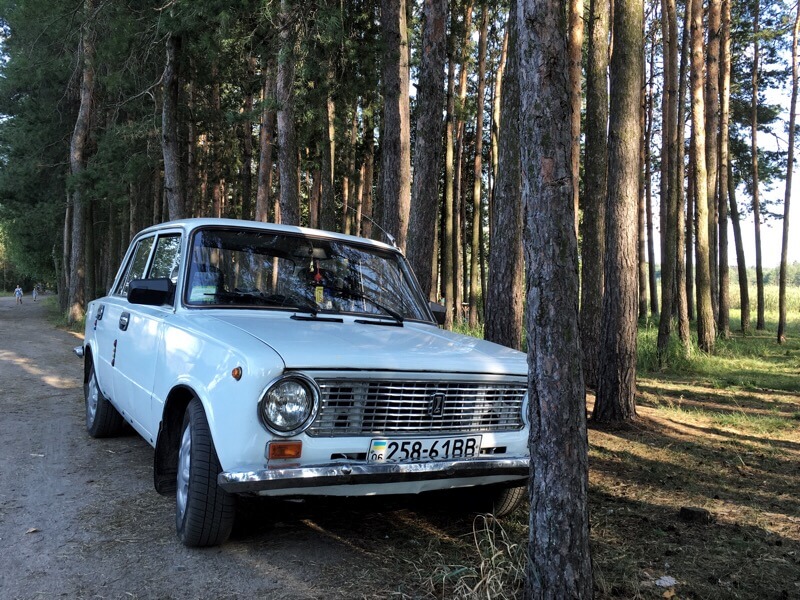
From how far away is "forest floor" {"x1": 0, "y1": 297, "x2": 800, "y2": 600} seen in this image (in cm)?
328

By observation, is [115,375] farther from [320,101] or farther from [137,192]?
[137,192]

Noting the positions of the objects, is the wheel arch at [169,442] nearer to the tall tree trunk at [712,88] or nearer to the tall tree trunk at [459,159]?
the tall tree trunk at [712,88]

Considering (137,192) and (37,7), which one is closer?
(37,7)

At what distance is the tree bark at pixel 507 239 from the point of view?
292 inches

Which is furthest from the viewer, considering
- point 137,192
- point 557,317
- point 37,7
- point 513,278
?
point 137,192

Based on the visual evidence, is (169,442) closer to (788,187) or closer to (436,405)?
(436,405)

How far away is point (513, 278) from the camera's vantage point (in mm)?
7633

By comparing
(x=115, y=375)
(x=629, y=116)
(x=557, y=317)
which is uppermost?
(x=629, y=116)

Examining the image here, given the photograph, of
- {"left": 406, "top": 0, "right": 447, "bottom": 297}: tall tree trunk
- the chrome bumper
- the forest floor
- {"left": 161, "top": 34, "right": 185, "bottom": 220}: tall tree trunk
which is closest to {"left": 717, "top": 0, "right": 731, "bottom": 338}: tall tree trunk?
{"left": 406, "top": 0, "right": 447, "bottom": 297}: tall tree trunk

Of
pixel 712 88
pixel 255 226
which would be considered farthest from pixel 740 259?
pixel 255 226

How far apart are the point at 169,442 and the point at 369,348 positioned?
154cm

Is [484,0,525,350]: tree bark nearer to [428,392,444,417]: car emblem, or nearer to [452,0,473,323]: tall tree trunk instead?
[428,392,444,417]: car emblem

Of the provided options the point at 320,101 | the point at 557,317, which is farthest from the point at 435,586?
the point at 320,101

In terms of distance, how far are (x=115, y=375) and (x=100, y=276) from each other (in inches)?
1519
